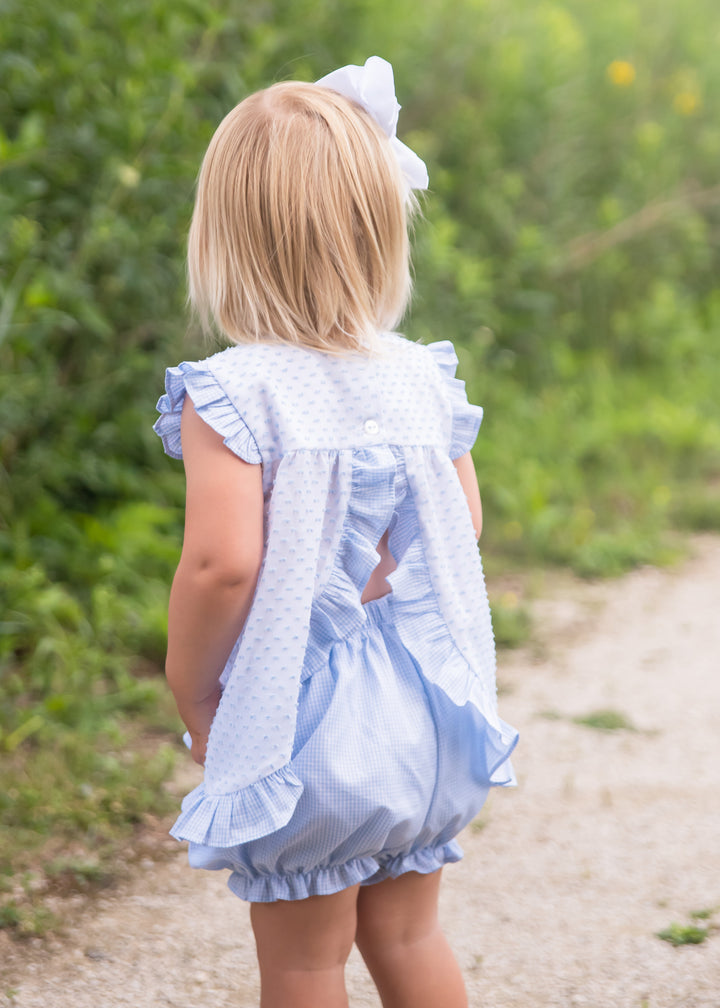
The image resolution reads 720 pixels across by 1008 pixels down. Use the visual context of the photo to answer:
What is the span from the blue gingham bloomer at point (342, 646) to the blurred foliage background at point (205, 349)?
0.97 m

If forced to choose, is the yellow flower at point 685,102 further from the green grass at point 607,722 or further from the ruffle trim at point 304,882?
the ruffle trim at point 304,882

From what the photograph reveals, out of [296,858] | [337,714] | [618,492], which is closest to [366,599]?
[337,714]

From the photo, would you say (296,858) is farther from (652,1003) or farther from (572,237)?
(572,237)

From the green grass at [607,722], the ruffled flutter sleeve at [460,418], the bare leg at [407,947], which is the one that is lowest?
the green grass at [607,722]

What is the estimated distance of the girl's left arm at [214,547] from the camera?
1.38 meters

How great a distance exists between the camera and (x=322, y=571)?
1.46 m

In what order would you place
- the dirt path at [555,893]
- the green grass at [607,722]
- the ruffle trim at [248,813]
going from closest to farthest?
the ruffle trim at [248,813] < the dirt path at [555,893] < the green grass at [607,722]

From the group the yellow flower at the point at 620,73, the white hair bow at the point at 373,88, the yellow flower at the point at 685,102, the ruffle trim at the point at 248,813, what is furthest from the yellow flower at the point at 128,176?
the yellow flower at the point at 685,102

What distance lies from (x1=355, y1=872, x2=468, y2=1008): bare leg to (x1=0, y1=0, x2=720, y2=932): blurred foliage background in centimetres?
85

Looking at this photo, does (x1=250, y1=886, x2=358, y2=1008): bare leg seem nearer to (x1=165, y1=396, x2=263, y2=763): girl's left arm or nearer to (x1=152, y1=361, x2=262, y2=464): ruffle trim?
(x1=165, y1=396, x2=263, y2=763): girl's left arm

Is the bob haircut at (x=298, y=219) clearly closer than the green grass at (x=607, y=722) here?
Yes

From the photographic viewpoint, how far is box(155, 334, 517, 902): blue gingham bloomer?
140cm

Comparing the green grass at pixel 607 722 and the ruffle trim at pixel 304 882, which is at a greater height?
the ruffle trim at pixel 304 882

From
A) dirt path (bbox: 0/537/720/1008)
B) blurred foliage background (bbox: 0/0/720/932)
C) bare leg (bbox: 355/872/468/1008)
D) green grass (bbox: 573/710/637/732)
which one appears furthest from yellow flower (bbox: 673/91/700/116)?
bare leg (bbox: 355/872/468/1008)
